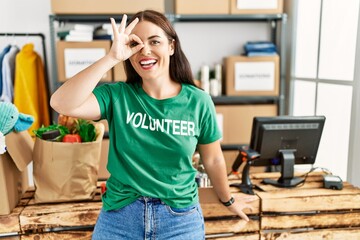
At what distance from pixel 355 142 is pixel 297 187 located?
63 cm

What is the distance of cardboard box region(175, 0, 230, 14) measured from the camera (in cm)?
304

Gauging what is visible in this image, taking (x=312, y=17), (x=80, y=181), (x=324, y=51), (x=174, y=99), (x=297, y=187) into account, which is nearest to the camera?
(x=174, y=99)

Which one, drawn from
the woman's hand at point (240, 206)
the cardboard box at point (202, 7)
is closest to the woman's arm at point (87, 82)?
the woman's hand at point (240, 206)

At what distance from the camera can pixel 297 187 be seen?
5.90 feet

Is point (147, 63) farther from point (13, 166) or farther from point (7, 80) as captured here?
point (7, 80)

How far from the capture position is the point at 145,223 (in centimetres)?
114

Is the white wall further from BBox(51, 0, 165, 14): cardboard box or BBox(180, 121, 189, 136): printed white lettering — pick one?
BBox(180, 121, 189, 136): printed white lettering

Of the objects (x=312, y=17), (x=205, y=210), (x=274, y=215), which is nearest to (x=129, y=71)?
(x=205, y=210)

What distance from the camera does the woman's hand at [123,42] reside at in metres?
1.07

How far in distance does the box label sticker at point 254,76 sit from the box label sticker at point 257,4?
1.58 ft

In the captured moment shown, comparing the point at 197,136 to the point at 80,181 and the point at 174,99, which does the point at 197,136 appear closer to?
the point at 174,99

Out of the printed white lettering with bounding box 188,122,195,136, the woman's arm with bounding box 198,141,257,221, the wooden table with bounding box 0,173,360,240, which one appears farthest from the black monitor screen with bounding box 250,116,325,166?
the printed white lettering with bounding box 188,122,195,136

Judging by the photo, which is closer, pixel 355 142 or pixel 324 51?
pixel 355 142

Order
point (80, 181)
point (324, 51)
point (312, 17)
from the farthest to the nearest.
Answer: point (312, 17)
point (324, 51)
point (80, 181)
